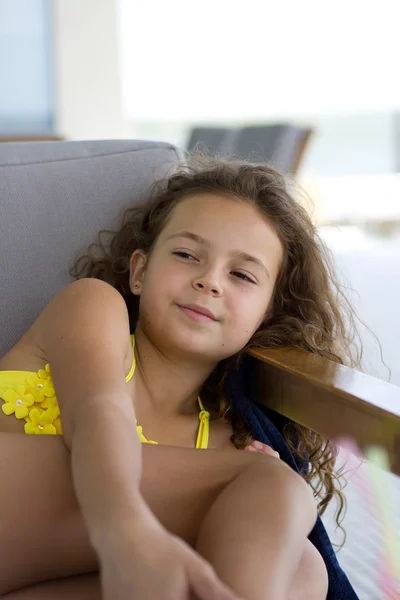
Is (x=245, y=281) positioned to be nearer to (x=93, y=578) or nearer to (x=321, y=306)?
(x=321, y=306)

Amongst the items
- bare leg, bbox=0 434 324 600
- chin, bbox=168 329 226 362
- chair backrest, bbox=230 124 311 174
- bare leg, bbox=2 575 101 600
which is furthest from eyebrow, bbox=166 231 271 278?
chair backrest, bbox=230 124 311 174

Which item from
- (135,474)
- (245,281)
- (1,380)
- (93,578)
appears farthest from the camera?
(245,281)

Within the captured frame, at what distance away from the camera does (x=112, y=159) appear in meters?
1.39

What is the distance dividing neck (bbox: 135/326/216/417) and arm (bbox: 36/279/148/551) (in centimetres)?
11

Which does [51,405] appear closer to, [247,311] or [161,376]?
[161,376]

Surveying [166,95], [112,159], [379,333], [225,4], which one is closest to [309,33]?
[225,4]

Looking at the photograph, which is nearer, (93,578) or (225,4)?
(93,578)

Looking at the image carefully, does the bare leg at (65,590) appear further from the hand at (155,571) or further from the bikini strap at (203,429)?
the bikini strap at (203,429)

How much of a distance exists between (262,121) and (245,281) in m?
4.88

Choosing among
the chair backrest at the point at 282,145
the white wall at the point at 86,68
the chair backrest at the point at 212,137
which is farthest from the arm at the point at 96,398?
the white wall at the point at 86,68

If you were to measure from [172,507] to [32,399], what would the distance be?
28cm

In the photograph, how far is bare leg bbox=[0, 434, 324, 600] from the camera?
2.55 ft

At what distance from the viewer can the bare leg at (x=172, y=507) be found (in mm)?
777

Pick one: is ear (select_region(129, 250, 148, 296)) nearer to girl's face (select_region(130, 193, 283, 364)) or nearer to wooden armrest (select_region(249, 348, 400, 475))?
girl's face (select_region(130, 193, 283, 364))
